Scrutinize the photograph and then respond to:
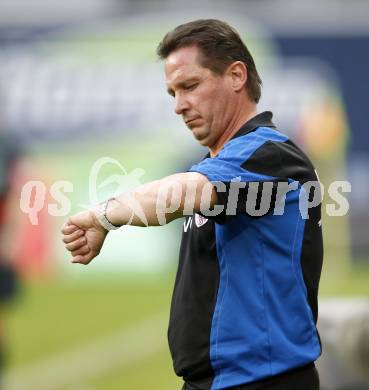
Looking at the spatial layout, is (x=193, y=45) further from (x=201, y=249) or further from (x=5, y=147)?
(x=5, y=147)

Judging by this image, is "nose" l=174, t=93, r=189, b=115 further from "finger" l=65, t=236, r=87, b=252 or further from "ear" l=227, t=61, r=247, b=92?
"finger" l=65, t=236, r=87, b=252

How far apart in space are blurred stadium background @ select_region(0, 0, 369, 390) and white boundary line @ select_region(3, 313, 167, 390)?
0.25 meters

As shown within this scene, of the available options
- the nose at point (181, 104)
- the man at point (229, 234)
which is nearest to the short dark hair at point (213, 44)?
the man at point (229, 234)

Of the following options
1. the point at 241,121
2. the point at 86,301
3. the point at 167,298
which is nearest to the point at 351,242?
the point at 167,298

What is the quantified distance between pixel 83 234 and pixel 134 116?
390 inches

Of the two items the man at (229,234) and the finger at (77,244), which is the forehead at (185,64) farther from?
the finger at (77,244)

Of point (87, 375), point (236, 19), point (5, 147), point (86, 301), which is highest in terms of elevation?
point (236, 19)

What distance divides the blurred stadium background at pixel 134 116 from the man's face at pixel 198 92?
27.7ft

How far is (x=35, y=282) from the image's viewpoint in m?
12.4

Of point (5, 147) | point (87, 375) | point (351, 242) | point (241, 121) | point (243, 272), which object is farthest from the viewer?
point (351, 242)

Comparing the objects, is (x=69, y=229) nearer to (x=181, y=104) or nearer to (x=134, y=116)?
(x=181, y=104)

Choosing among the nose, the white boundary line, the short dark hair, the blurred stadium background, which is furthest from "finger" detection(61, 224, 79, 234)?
the blurred stadium background

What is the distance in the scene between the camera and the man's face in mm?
3438

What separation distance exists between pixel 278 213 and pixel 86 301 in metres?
8.98
